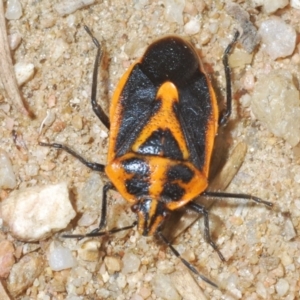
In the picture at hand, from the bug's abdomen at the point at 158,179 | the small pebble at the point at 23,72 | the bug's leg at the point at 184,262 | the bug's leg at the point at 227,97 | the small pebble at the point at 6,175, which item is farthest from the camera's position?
the small pebble at the point at 23,72

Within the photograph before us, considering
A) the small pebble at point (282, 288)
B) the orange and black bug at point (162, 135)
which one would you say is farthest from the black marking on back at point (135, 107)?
the small pebble at point (282, 288)

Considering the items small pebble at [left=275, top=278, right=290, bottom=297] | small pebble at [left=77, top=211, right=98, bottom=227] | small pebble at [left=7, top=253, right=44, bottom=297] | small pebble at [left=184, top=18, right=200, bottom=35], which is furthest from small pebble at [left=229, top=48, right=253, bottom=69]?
small pebble at [left=7, top=253, right=44, bottom=297]

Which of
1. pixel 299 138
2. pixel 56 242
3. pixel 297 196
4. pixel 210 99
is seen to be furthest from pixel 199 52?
pixel 56 242

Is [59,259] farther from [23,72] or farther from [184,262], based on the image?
[23,72]

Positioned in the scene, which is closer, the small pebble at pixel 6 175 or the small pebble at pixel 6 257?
the small pebble at pixel 6 257

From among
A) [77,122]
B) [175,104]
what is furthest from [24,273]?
[175,104]

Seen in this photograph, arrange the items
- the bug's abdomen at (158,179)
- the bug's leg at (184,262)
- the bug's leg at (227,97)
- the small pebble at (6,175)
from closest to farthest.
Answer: the bug's abdomen at (158,179) → the bug's leg at (184,262) → the bug's leg at (227,97) → the small pebble at (6,175)

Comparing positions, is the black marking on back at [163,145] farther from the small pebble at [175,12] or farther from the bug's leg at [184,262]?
the small pebble at [175,12]
